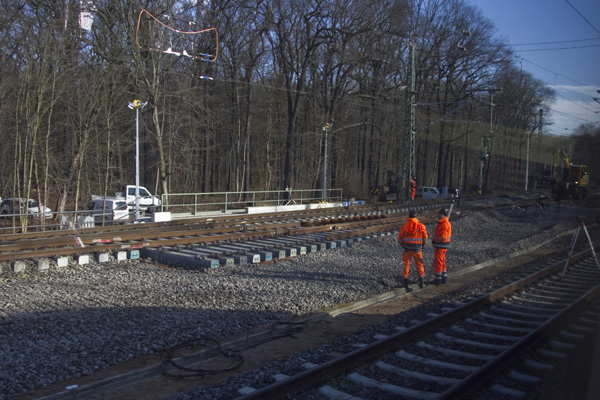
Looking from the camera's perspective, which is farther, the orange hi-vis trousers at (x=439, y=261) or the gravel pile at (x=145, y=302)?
the orange hi-vis trousers at (x=439, y=261)

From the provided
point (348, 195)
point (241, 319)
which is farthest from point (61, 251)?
point (348, 195)

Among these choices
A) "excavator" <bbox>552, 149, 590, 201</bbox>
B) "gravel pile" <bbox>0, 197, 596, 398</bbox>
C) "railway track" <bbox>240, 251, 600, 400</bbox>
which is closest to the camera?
"railway track" <bbox>240, 251, 600, 400</bbox>

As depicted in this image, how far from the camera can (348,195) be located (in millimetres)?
42906

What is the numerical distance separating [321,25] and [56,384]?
32607mm

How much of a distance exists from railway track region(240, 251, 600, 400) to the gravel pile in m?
2.31

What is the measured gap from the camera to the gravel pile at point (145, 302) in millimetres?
6254

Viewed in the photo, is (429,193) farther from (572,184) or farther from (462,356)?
(462,356)

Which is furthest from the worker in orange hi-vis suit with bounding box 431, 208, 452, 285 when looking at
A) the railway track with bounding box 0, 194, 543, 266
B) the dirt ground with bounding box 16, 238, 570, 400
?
the railway track with bounding box 0, 194, 543, 266

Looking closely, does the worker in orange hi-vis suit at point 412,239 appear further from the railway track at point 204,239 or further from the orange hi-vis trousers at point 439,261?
the railway track at point 204,239

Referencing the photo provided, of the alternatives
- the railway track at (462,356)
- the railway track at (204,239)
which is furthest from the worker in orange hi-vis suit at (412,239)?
the railway track at (204,239)

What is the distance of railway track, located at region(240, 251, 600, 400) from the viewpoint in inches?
203

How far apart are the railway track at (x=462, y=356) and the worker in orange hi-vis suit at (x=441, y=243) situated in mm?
1725

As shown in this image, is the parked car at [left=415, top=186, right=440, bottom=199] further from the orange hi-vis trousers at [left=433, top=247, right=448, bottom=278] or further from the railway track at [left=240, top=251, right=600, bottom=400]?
the railway track at [left=240, top=251, right=600, bottom=400]

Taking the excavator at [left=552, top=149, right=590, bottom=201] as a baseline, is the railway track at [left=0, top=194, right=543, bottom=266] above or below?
below
